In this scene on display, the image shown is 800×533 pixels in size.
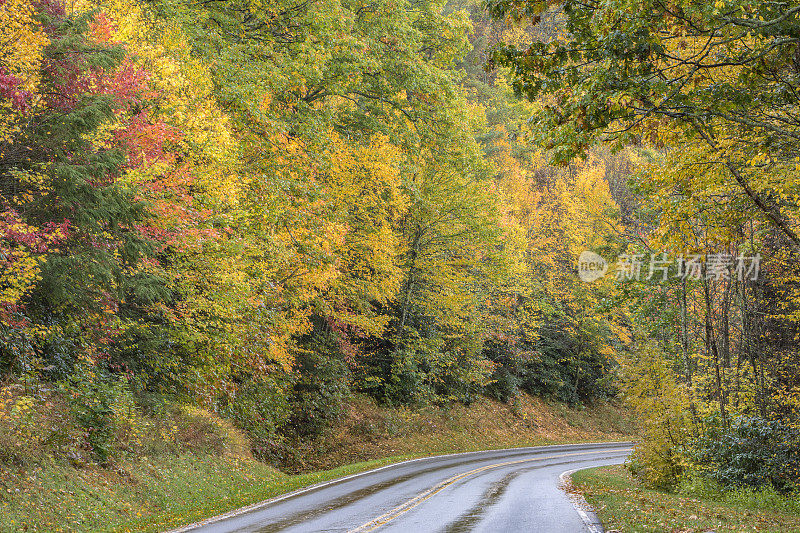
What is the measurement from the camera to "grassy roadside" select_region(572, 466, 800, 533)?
9547 millimetres

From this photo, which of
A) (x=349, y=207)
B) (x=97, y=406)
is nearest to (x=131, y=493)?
(x=97, y=406)

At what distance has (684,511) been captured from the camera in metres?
11.3

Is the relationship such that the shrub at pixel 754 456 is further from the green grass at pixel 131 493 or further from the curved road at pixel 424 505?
the green grass at pixel 131 493

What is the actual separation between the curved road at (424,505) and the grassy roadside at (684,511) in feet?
2.16

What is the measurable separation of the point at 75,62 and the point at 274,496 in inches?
394

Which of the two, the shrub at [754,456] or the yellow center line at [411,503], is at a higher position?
the shrub at [754,456]

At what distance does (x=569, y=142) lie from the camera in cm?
648

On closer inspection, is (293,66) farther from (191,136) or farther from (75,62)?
(75,62)

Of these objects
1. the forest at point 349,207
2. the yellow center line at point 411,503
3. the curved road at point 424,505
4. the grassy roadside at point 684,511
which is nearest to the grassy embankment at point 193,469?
the forest at point 349,207

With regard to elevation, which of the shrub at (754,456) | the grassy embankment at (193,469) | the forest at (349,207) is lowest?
the grassy embankment at (193,469)

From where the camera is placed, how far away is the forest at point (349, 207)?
7191 millimetres

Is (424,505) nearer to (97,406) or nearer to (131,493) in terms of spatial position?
(131,493)

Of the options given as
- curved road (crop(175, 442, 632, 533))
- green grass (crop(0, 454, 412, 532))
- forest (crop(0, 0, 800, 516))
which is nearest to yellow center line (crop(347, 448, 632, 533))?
curved road (crop(175, 442, 632, 533))

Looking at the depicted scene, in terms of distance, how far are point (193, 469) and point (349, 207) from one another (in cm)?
1216
